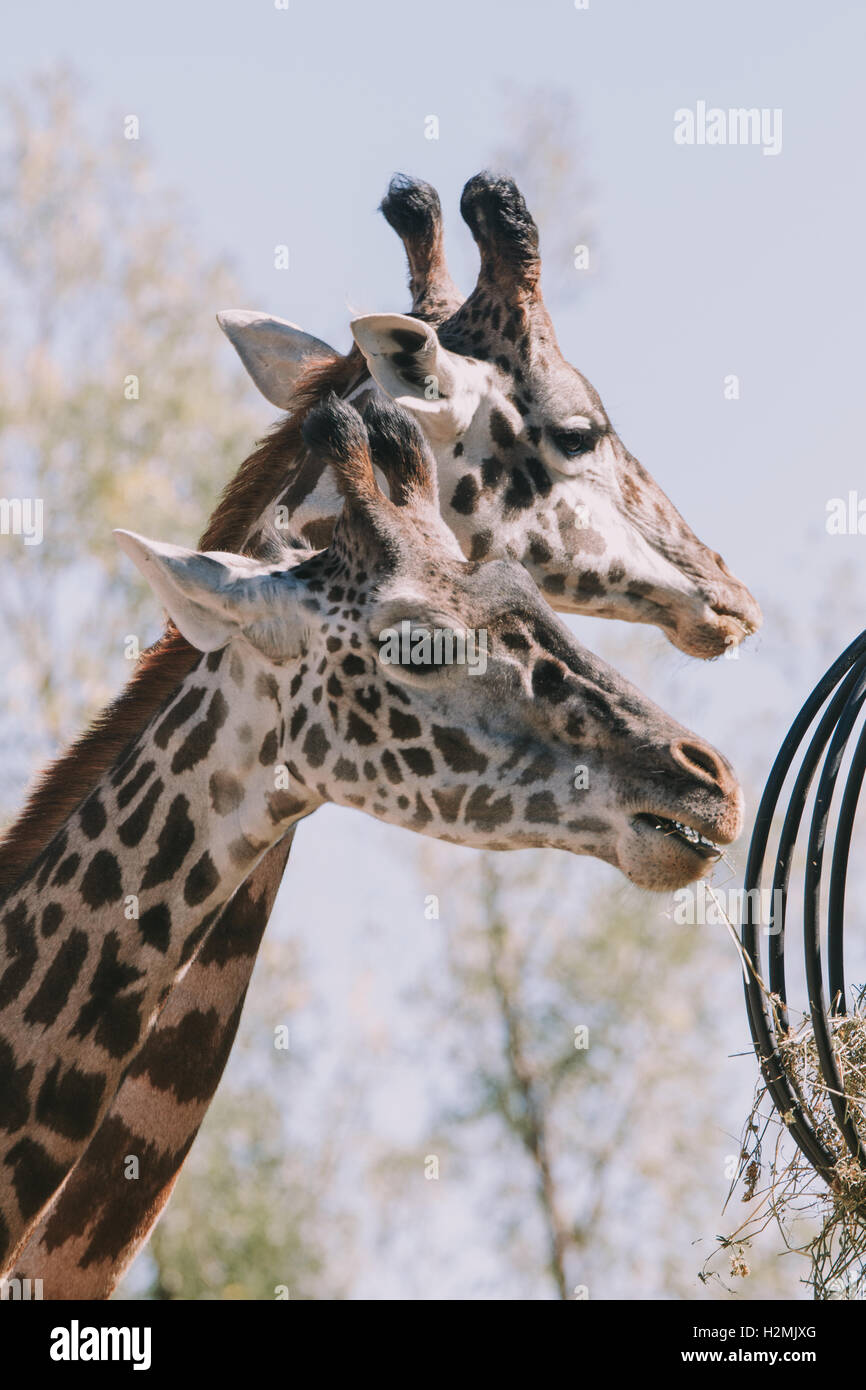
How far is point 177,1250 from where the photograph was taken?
17422 millimetres

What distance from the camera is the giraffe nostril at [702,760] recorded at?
15.9 feet

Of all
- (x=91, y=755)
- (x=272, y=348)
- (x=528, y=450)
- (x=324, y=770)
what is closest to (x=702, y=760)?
(x=324, y=770)

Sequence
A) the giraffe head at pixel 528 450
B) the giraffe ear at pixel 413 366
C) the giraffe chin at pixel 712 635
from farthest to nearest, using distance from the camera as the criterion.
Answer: the giraffe chin at pixel 712 635 → the giraffe head at pixel 528 450 → the giraffe ear at pixel 413 366

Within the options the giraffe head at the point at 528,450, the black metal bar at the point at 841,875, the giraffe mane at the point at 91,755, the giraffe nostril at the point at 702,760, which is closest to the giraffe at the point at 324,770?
the giraffe nostril at the point at 702,760

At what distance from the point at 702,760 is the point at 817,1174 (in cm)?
160

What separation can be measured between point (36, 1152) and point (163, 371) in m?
16.5

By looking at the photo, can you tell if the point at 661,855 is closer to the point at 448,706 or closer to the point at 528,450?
the point at 448,706

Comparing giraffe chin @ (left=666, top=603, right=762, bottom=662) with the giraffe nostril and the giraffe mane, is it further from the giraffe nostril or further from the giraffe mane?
the giraffe nostril

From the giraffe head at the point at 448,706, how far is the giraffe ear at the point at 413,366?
1.84 metres

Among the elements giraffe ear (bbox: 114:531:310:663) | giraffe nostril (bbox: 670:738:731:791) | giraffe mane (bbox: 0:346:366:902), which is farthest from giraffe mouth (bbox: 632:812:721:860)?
giraffe mane (bbox: 0:346:366:902)

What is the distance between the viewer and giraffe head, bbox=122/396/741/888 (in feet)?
16.0

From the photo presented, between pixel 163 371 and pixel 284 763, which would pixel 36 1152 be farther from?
pixel 163 371

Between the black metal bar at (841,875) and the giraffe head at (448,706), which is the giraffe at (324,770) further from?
the black metal bar at (841,875)
